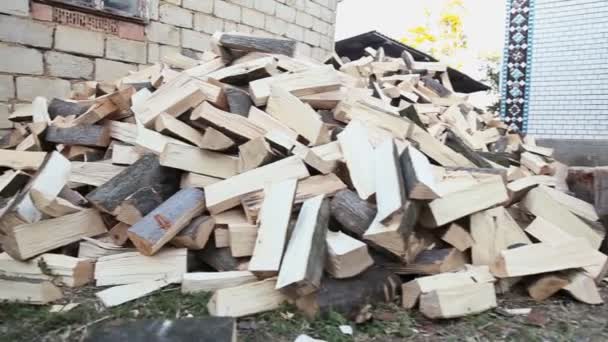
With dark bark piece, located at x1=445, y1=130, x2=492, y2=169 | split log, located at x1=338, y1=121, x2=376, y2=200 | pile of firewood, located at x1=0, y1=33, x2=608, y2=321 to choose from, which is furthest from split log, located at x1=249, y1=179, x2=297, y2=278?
dark bark piece, located at x1=445, y1=130, x2=492, y2=169

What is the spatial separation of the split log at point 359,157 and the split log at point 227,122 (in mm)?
500

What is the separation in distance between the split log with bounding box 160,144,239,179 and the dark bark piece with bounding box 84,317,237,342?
102cm

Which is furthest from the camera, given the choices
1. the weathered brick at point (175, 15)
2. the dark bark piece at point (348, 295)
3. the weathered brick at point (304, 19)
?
the weathered brick at point (304, 19)

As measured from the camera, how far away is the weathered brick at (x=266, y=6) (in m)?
7.29

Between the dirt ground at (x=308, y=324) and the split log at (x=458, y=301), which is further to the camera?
the split log at (x=458, y=301)

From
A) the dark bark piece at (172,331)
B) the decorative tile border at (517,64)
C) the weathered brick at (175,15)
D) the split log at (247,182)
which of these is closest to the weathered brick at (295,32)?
the weathered brick at (175,15)

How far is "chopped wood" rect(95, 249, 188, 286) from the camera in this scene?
2439 mm

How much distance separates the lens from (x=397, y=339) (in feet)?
6.85

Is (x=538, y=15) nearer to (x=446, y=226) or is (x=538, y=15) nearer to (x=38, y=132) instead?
(x=446, y=226)

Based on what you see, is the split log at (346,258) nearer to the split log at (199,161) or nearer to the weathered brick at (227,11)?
the split log at (199,161)

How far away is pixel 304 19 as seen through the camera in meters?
8.26

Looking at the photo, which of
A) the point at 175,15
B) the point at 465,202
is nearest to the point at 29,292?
the point at 465,202

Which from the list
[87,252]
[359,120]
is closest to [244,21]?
[359,120]

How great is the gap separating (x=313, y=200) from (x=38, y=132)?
227 cm
